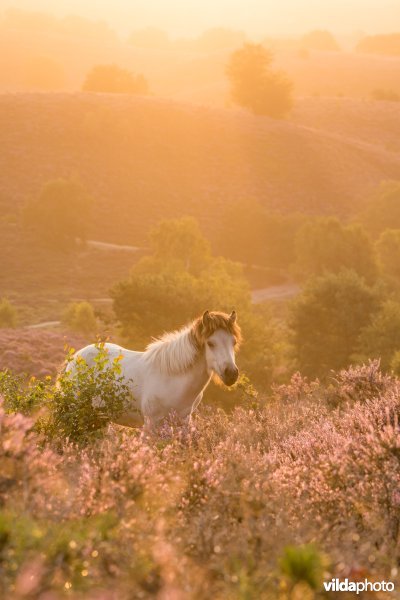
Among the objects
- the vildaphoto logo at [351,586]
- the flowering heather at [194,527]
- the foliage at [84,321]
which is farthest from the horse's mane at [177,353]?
the foliage at [84,321]

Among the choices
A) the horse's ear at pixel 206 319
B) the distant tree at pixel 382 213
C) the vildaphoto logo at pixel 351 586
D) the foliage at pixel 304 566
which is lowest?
the distant tree at pixel 382 213

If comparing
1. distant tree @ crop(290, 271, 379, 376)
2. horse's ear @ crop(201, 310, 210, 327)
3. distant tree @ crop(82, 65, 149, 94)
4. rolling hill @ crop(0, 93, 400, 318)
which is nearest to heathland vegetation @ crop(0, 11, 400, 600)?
distant tree @ crop(290, 271, 379, 376)

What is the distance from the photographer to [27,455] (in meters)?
4.91

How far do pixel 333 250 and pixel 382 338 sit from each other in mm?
36137

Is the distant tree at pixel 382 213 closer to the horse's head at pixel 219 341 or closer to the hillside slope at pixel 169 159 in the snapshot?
the hillside slope at pixel 169 159

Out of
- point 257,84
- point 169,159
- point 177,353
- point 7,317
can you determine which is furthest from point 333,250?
point 177,353

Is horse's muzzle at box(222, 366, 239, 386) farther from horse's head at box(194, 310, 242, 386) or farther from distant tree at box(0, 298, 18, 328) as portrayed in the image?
distant tree at box(0, 298, 18, 328)

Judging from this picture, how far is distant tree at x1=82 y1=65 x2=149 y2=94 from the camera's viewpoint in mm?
132125

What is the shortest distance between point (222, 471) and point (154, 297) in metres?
Answer: 28.5

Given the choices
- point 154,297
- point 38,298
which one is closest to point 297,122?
point 38,298

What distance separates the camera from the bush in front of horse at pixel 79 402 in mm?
10258

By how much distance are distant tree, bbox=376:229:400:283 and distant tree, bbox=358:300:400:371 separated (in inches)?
1383

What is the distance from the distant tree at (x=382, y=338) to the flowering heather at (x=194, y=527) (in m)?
28.4

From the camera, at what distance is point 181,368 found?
10.9 metres
